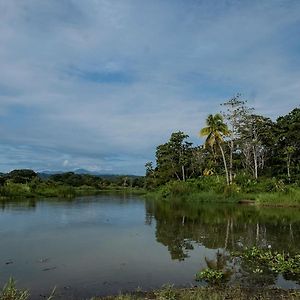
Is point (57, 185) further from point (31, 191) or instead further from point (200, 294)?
point (200, 294)

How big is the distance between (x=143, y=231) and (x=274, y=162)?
35547 mm

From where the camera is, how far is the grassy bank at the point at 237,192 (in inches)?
1367

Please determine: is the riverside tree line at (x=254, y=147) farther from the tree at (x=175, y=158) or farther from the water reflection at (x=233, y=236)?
the water reflection at (x=233, y=236)

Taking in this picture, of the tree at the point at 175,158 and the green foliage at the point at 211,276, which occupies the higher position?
the tree at the point at 175,158

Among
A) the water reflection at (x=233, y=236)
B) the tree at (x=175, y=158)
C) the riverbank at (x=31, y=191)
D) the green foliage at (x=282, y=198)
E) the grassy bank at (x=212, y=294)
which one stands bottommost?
the grassy bank at (x=212, y=294)

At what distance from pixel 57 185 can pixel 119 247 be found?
47938 mm

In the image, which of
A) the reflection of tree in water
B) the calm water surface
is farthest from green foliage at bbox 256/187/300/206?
the calm water surface

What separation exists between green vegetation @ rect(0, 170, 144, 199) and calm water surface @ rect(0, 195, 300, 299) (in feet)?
81.3

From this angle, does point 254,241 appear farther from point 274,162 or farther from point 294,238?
point 274,162

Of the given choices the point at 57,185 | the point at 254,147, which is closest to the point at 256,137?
the point at 254,147

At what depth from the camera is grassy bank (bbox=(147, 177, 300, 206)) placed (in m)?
34.7

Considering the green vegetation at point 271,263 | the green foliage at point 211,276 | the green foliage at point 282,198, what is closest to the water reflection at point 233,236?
the green vegetation at point 271,263

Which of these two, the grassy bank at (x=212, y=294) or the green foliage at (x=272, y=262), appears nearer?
the grassy bank at (x=212, y=294)

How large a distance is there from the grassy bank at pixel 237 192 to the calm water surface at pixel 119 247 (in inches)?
396
